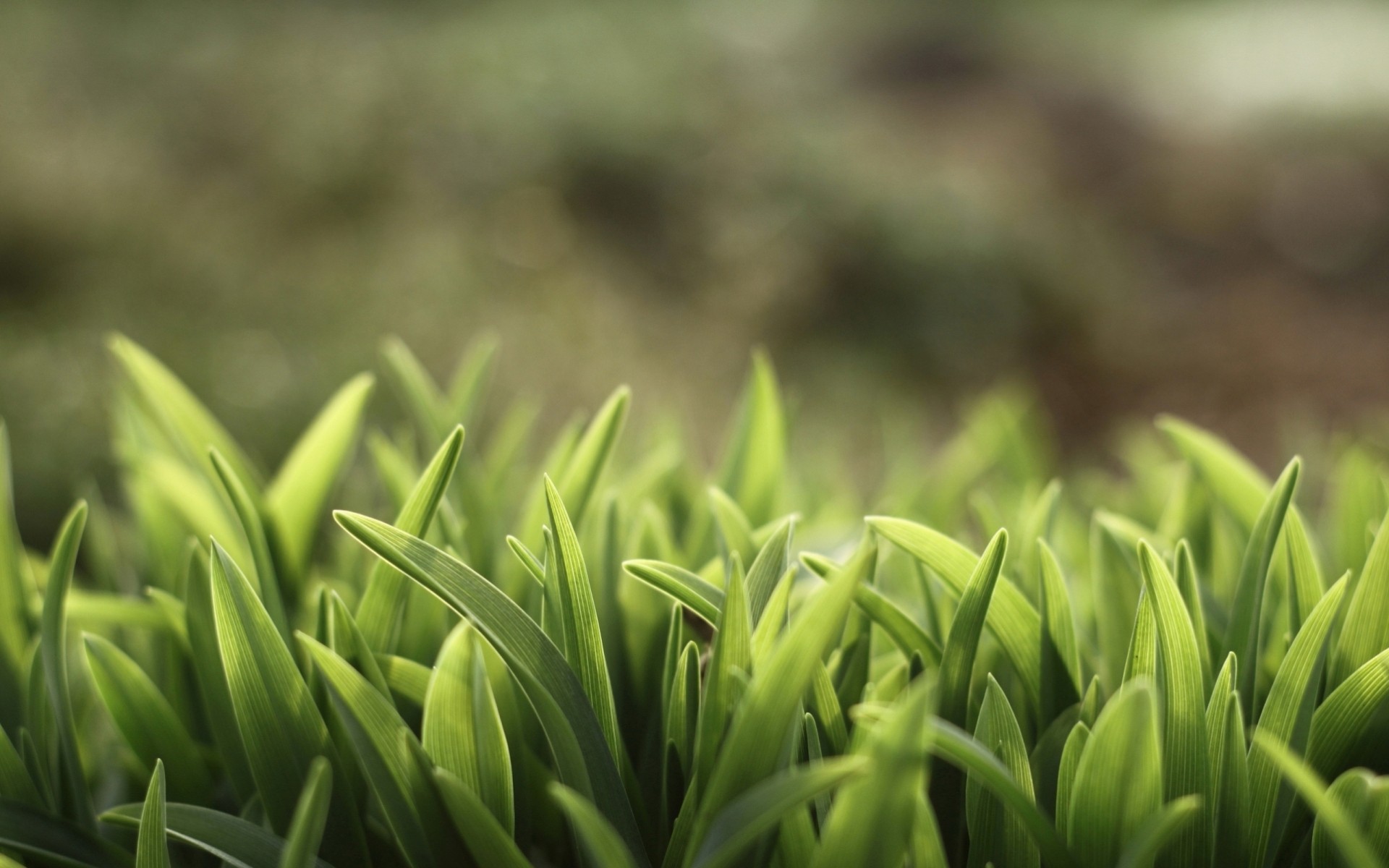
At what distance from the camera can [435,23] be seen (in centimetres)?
901

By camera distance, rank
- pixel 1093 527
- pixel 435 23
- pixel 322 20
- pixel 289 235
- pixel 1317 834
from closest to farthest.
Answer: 1. pixel 1317 834
2. pixel 1093 527
3. pixel 289 235
4. pixel 322 20
5. pixel 435 23

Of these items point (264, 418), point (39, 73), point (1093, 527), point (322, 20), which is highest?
point (322, 20)

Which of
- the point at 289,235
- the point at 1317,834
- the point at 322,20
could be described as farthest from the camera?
the point at 322,20

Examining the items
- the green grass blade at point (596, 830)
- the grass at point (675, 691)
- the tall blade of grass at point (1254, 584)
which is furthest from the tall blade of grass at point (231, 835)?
the tall blade of grass at point (1254, 584)

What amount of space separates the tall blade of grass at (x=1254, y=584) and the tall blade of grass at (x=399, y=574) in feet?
2.08

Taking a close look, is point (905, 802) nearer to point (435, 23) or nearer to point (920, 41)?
point (435, 23)

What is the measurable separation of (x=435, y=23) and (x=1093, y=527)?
360 inches

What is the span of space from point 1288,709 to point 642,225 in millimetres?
5936

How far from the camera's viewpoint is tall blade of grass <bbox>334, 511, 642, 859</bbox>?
0.68 meters

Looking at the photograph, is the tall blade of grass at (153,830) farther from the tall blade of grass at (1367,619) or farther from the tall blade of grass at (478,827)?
the tall blade of grass at (1367,619)

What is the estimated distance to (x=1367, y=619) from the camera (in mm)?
809

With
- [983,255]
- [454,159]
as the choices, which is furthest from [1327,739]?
[983,255]

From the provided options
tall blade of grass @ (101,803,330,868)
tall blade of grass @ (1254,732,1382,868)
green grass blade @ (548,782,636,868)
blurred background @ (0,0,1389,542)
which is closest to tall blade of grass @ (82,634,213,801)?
tall blade of grass @ (101,803,330,868)

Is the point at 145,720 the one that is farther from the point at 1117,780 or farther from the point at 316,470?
the point at 1117,780
